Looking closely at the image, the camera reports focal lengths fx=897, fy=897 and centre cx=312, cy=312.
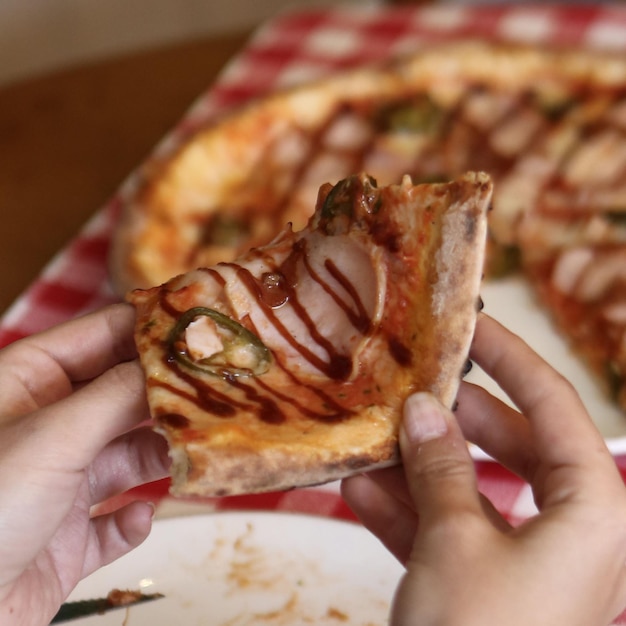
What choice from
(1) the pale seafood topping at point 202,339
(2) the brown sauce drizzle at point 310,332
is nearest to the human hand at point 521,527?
(2) the brown sauce drizzle at point 310,332

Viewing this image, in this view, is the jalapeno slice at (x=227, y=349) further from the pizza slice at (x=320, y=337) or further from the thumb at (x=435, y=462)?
the thumb at (x=435, y=462)

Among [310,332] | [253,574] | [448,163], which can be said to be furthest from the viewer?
[448,163]

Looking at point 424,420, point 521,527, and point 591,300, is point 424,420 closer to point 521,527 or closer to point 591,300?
point 521,527

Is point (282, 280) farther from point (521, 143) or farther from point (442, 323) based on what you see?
point (521, 143)

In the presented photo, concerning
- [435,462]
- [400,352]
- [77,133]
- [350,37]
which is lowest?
[435,462]

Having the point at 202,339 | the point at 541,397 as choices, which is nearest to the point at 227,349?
the point at 202,339

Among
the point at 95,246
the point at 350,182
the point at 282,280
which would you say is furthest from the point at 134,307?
the point at 95,246
